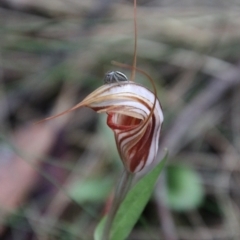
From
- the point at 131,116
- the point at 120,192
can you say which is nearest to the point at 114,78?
the point at 131,116

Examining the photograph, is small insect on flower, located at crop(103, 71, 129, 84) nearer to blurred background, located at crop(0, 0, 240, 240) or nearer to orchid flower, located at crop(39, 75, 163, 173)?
orchid flower, located at crop(39, 75, 163, 173)

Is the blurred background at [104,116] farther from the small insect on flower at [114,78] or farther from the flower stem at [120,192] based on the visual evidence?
the small insect on flower at [114,78]

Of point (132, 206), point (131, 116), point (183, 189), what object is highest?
point (131, 116)

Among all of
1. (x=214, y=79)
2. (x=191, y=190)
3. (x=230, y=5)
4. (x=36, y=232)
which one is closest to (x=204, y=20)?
(x=230, y=5)

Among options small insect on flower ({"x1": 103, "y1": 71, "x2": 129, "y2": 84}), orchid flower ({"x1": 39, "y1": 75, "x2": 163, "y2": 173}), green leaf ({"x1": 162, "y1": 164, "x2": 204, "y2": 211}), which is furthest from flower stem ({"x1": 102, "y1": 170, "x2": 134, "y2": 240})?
green leaf ({"x1": 162, "y1": 164, "x2": 204, "y2": 211})

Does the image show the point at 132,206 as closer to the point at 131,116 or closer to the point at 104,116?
the point at 131,116

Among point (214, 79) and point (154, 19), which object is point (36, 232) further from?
point (154, 19)
